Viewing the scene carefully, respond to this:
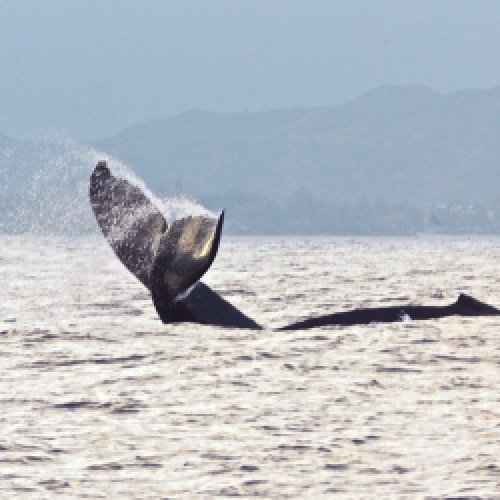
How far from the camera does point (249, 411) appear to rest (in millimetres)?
12719

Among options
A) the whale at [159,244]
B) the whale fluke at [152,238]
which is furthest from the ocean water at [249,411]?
the whale fluke at [152,238]

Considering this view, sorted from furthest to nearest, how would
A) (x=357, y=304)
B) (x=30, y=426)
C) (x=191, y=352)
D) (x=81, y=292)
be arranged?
(x=81, y=292)
(x=357, y=304)
(x=191, y=352)
(x=30, y=426)

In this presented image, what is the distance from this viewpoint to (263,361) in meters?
17.2

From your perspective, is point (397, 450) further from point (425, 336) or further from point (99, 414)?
point (425, 336)

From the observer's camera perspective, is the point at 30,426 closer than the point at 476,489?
No

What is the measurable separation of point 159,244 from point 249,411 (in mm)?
4051

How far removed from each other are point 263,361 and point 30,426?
5893mm

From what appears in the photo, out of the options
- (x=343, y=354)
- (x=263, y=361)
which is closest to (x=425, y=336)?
(x=343, y=354)

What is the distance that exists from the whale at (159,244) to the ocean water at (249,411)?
0.81m

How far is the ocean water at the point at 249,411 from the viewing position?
9.47 meters

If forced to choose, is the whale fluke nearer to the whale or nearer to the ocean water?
the whale

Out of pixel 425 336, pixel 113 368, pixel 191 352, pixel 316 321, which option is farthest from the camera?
pixel 316 321

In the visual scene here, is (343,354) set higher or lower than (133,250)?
lower

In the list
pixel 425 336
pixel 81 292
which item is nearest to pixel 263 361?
pixel 425 336
